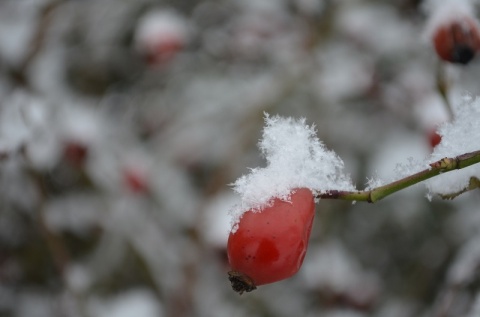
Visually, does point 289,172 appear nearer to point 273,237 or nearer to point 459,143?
point 273,237

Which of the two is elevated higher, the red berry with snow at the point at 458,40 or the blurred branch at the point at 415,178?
the red berry with snow at the point at 458,40

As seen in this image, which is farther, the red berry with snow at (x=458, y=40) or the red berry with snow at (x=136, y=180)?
the red berry with snow at (x=136, y=180)

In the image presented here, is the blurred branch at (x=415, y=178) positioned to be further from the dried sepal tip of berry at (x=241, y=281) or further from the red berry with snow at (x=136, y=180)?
the red berry with snow at (x=136, y=180)

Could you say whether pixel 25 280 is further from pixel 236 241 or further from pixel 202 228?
pixel 236 241

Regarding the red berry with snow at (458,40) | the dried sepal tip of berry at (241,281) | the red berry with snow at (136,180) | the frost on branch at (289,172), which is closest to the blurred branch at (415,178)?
the frost on branch at (289,172)

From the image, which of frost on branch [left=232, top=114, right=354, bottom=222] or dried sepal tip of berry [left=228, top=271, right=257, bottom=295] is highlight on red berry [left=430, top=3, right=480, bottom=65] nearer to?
frost on branch [left=232, top=114, right=354, bottom=222]

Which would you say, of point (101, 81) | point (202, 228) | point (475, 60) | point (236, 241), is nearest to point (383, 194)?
point (236, 241)
